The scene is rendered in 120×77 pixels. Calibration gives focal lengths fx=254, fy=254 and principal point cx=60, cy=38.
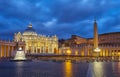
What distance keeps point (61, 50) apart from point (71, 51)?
15.4 m

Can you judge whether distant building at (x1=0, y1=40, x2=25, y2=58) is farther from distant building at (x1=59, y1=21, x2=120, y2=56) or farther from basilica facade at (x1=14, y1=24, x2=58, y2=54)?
distant building at (x1=59, y1=21, x2=120, y2=56)

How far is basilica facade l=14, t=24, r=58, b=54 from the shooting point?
151 m

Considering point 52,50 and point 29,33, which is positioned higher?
point 29,33

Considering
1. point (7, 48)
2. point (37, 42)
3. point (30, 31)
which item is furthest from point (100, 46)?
point (30, 31)

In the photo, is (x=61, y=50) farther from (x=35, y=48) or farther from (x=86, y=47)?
(x=86, y=47)

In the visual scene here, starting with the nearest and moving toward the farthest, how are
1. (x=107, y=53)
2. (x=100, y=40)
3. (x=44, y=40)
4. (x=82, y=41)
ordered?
(x=107, y=53)
(x=44, y=40)
(x=100, y=40)
(x=82, y=41)

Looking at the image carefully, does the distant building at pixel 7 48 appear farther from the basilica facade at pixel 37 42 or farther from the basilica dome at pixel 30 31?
the basilica dome at pixel 30 31

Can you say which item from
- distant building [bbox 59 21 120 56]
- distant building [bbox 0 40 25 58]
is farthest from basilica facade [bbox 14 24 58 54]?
distant building [bbox 0 40 25 58]

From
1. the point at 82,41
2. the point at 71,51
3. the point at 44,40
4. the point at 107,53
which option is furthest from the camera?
the point at 82,41

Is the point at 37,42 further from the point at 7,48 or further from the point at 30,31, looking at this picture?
the point at 7,48

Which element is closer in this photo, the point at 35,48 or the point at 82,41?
the point at 35,48

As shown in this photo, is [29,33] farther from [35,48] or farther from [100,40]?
[100,40]

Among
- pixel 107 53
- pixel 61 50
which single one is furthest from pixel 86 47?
pixel 61 50

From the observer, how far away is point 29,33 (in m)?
155
